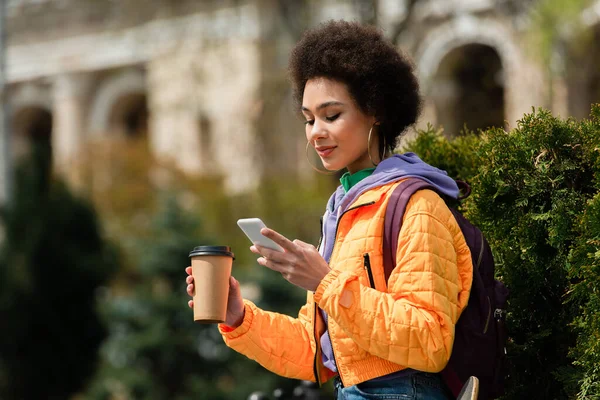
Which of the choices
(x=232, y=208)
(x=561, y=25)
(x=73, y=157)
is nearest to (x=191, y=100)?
(x=73, y=157)

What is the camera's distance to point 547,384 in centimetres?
415

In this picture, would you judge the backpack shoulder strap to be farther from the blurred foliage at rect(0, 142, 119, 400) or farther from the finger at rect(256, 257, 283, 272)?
the blurred foliage at rect(0, 142, 119, 400)

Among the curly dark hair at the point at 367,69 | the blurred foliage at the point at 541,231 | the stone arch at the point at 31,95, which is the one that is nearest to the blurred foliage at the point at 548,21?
the blurred foliage at the point at 541,231

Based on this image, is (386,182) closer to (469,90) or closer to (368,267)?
(368,267)

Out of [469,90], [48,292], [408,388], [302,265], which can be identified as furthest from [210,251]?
[469,90]

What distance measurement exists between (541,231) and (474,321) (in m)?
0.62

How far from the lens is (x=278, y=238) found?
343 cm

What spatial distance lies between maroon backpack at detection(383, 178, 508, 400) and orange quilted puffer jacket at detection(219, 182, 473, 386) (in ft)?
0.10

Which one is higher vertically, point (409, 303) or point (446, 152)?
point (446, 152)

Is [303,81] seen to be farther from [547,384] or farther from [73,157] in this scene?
[73,157]

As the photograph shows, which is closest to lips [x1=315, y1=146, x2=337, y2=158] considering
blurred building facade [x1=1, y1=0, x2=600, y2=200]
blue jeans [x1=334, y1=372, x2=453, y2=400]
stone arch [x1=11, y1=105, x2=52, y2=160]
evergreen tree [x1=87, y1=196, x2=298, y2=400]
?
blue jeans [x1=334, y1=372, x2=453, y2=400]

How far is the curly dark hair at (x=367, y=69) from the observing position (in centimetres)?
381

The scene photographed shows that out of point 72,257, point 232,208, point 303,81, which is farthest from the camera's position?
point 232,208

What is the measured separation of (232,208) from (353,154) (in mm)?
22000
